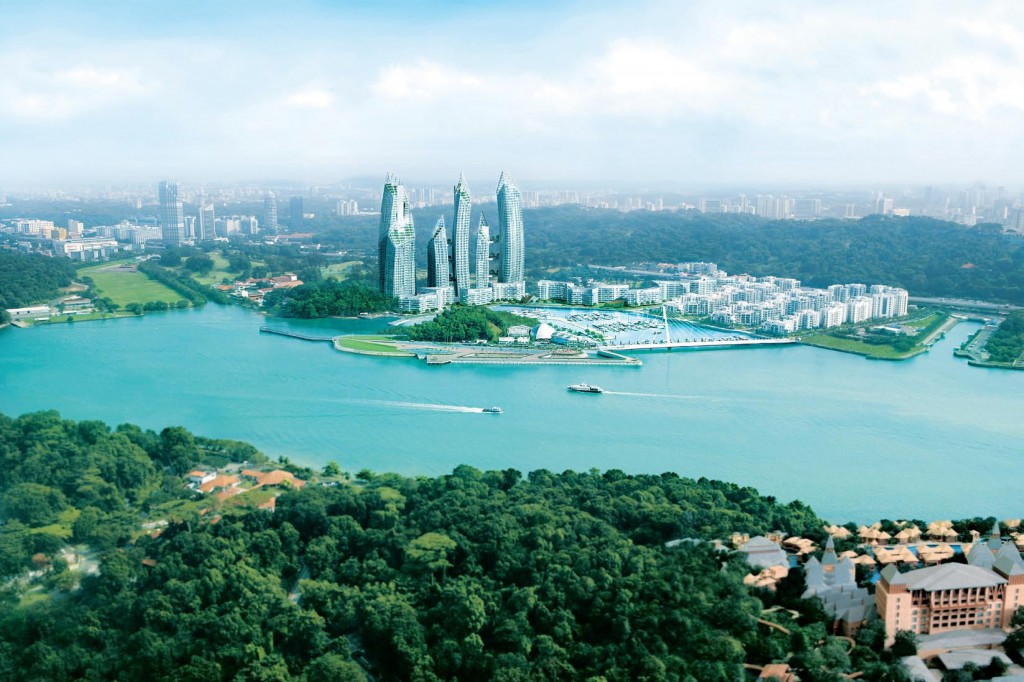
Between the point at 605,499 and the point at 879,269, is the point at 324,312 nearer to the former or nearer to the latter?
the point at 605,499

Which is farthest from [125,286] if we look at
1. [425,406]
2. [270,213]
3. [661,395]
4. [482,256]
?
[270,213]

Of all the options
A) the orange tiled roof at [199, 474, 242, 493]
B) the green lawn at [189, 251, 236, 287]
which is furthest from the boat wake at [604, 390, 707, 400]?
the green lawn at [189, 251, 236, 287]

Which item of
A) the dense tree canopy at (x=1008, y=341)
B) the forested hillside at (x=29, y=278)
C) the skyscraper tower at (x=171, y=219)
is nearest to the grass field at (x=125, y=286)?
the forested hillside at (x=29, y=278)

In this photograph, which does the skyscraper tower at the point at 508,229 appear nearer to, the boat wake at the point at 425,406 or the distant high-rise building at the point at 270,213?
the boat wake at the point at 425,406

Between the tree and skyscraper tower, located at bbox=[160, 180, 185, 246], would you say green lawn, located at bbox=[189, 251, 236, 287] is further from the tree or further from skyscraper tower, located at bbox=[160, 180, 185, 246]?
the tree

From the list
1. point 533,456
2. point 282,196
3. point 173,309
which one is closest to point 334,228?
point 282,196

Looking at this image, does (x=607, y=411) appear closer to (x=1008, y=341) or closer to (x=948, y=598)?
(x=948, y=598)
